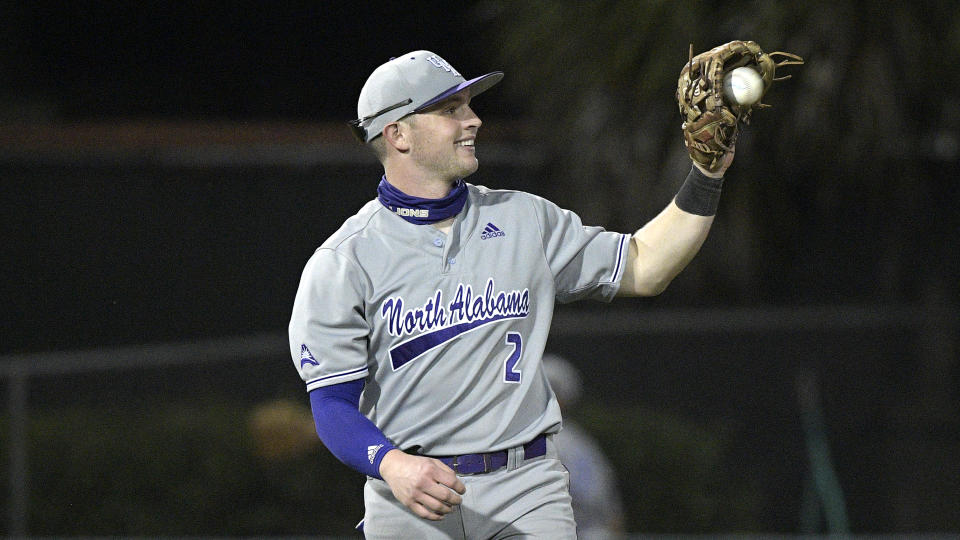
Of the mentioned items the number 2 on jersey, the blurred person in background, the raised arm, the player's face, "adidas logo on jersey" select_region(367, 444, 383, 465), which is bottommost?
the blurred person in background

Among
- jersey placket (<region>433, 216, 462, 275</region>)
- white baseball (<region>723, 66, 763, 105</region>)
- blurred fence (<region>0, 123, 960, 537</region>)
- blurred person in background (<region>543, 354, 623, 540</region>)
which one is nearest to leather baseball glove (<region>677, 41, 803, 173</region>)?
white baseball (<region>723, 66, 763, 105</region>)

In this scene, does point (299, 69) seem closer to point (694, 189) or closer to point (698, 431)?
point (698, 431)

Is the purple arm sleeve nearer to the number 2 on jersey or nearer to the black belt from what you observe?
the black belt

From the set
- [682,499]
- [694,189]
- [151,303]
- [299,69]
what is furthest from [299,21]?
[694,189]

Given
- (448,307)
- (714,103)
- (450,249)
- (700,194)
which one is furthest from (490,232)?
(714,103)

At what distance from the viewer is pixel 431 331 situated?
375 centimetres

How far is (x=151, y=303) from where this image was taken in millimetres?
10258

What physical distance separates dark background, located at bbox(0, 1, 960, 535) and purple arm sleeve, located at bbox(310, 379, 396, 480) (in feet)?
12.2

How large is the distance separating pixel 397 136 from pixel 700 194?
759 millimetres

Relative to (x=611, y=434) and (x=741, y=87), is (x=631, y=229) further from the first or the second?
(x=741, y=87)

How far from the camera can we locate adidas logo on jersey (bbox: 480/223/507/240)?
12.7ft

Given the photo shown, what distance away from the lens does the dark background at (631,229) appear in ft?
24.6

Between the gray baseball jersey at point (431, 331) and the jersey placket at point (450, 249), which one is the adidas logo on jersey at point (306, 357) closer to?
the gray baseball jersey at point (431, 331)

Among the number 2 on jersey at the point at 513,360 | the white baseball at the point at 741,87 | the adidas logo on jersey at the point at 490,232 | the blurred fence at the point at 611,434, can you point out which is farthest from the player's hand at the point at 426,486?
the blurred fence at the point at 611,434
